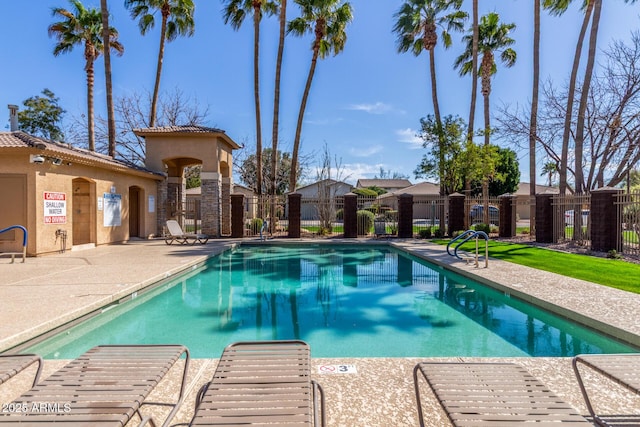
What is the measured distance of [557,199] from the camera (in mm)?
14578

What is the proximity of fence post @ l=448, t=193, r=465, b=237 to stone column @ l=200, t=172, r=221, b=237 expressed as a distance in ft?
39.5

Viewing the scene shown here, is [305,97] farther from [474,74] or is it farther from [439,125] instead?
[474,74]

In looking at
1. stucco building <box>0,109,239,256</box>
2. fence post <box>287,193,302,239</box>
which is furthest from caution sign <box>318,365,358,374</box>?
fence post <box>287,193,302,239</box>

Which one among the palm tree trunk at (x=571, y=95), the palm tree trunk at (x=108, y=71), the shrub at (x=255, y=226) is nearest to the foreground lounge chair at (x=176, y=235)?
the shrub at (x=255, y=226)

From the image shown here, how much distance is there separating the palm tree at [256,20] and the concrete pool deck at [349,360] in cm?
1009

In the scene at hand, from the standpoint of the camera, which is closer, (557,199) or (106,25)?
(557,199)

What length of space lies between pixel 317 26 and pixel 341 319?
18.4m

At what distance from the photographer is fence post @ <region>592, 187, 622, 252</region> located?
37.8 ft

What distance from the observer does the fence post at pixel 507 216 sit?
1772cm

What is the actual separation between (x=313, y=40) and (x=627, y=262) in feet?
58.9

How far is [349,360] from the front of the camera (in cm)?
364

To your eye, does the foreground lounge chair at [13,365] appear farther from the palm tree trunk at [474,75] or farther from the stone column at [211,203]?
the palm tree trunk at [474,75]

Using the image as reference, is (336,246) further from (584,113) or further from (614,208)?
(584,113)

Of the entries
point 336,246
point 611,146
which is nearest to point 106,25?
point 336,246
